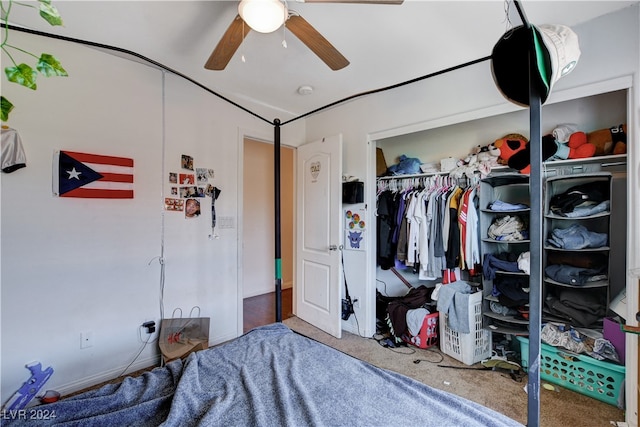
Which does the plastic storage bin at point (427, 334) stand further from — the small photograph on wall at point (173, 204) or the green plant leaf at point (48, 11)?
the green plant leaf at point (48, 11)

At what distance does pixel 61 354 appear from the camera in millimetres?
1988

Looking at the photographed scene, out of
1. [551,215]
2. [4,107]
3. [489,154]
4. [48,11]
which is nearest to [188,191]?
[4,107]

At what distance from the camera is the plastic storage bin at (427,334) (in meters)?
2.64

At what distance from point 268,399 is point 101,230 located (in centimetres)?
182

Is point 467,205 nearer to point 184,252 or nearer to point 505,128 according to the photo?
point 505,128

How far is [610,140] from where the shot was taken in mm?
2006

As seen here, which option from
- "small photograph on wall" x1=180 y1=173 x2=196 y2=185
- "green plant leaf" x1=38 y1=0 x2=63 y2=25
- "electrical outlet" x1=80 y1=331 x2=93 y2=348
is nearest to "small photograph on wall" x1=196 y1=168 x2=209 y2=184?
"small photograph on wall" x1=180 y1=173 x2=196 y2=185

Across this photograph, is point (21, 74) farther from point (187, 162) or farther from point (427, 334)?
point (427, 334)

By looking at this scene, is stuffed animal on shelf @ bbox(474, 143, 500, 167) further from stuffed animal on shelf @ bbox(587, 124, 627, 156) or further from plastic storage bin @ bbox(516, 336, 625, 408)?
plastic storage bin @ bbox(516, 336, 625, 408)

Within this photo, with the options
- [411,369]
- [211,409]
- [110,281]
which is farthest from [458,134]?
[110,281]

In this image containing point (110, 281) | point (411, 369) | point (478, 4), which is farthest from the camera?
point (411, 369)

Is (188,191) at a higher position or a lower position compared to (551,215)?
higher

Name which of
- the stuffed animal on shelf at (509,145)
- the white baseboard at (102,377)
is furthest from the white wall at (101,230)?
the stuffed animal on shelf at (509,145)

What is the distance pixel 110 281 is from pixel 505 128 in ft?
11.5
